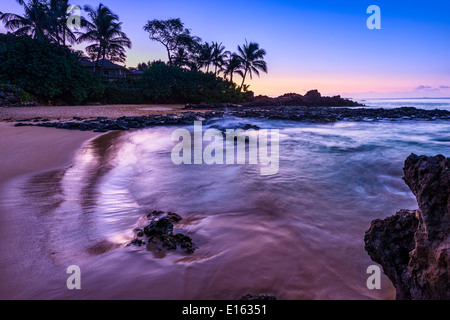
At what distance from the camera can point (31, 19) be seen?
25.5 metres

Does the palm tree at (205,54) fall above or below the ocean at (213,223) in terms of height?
above

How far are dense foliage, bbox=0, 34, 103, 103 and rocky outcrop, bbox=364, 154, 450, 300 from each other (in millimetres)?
26346

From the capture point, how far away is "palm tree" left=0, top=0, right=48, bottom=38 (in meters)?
25.0

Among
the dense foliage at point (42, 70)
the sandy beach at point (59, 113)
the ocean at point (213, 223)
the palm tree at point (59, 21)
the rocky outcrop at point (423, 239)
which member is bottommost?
the ocean at point (213, 223)

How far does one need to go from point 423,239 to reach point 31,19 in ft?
116

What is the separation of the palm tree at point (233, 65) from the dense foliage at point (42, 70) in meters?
22.7

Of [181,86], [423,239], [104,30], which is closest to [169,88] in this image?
[181,86]

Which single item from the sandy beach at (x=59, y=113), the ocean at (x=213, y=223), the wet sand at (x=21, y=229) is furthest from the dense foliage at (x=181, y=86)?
the ocean at (x=213, y=223)

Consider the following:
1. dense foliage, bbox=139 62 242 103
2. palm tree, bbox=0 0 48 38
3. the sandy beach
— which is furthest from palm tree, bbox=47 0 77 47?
the sandy beach

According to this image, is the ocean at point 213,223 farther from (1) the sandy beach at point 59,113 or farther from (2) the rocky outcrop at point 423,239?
(1) the sandy beach at point 59,113

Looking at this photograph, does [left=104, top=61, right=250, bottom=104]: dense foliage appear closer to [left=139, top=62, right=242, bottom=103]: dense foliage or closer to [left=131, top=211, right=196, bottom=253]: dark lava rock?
[left=139, top=62, right=242, bottom=103]: dense foliage

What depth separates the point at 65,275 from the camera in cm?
166

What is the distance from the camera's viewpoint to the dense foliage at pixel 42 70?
2086cm
